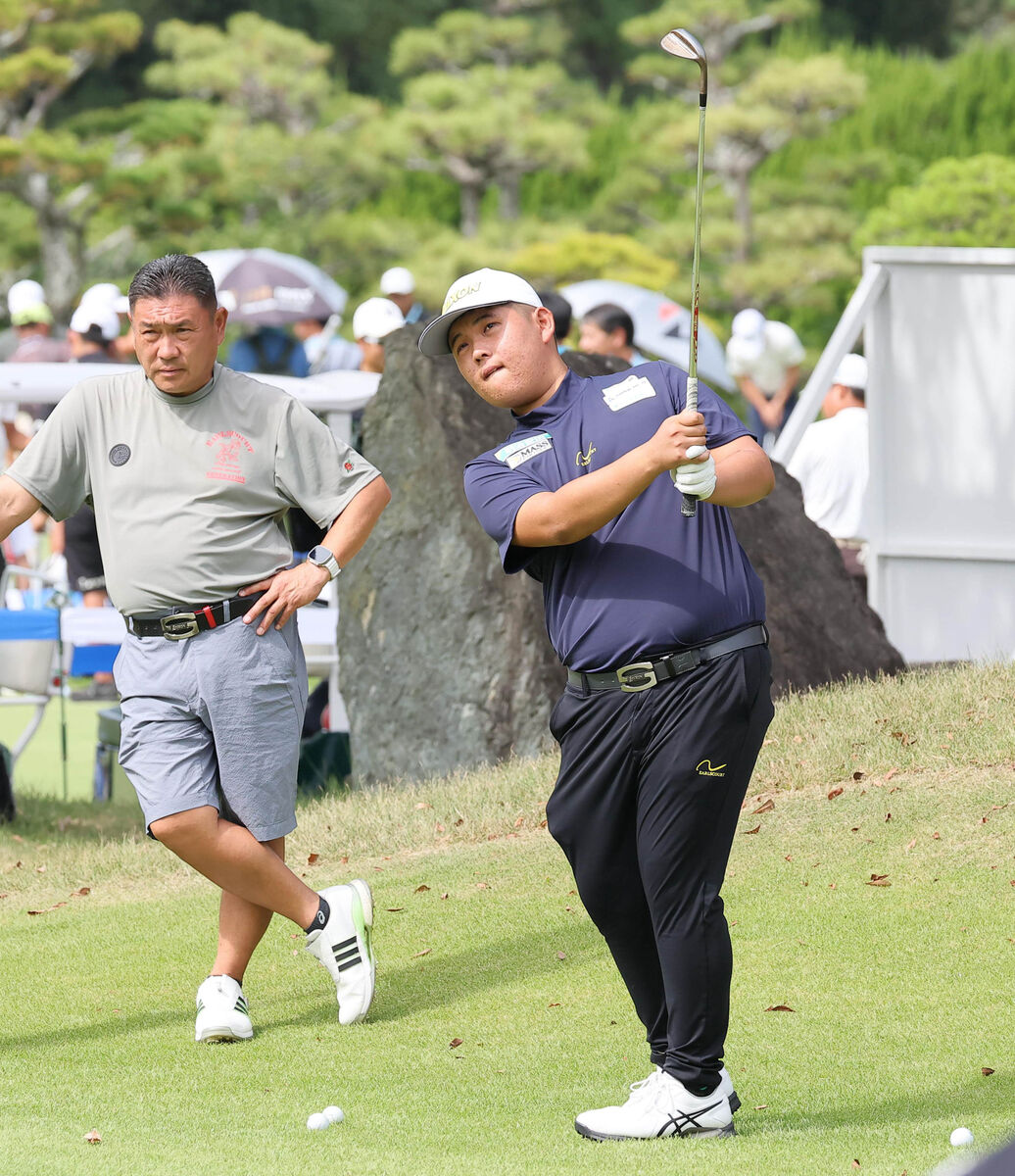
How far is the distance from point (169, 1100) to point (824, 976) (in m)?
1.79

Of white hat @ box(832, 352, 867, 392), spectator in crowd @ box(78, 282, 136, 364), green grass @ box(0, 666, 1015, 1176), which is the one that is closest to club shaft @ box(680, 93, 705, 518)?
green grass @ box(0, 666, 1015, 1176)

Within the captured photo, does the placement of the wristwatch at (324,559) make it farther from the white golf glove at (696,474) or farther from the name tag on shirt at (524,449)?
the white golf glove at (696,474)

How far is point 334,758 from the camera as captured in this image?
9.16 m

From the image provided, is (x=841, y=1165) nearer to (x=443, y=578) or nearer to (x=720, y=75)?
(x=443, y=578)

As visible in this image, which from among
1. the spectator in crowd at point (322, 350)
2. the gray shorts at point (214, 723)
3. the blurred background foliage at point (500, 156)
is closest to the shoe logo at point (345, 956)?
the gray shorts at point (214, 723)

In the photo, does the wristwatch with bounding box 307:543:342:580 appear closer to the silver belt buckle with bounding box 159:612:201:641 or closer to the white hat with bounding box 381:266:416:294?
the silver belt buckle with bounding box 159:612:201:641

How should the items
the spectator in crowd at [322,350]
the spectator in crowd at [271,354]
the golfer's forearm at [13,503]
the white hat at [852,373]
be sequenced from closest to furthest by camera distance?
the golfer's forearm at [13,503], the white hat at [852,373], the spectator in crowd at [322,350], the spectator in crowd at [271,354]

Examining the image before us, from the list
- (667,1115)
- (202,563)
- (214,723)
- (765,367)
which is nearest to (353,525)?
Result: (202,563)

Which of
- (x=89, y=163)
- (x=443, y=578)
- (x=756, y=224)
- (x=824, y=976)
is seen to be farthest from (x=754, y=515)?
(x=89, y=163)

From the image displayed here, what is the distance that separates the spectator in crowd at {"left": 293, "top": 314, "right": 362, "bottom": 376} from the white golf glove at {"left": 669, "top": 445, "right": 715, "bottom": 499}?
32.1ft

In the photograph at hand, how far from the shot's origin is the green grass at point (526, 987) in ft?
12.8

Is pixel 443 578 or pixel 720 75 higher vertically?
pixel 720 75

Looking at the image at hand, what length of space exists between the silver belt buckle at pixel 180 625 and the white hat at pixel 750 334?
9.72 meters

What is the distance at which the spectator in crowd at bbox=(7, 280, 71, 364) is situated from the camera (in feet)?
45.6
